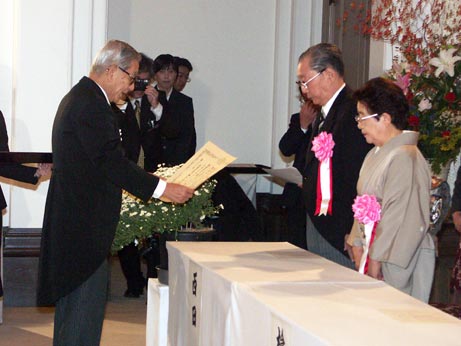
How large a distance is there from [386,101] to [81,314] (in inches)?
66.8

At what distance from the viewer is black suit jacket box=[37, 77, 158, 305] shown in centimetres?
443

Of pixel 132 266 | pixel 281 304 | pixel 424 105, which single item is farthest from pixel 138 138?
pixel 281 304

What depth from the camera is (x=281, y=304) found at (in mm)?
2947

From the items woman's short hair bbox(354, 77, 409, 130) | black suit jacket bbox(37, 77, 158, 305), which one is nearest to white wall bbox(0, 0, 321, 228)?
black suit jacket bbox(37, 77, 158, 305)

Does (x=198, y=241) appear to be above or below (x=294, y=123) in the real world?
below

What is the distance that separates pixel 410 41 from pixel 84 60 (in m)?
2.65

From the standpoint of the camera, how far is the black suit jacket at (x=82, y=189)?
4426mm

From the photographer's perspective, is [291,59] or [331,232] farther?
[291,59]

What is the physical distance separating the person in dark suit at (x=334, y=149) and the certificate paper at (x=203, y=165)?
679 millimetres

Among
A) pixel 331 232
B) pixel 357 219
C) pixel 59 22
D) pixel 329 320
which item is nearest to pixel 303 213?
pixel 59 22

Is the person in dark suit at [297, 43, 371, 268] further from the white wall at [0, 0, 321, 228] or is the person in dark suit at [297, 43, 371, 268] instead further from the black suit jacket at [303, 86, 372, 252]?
the white wall at [0, 0, 321, 228]

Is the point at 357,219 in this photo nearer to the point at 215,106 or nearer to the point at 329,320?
the point at 329,320

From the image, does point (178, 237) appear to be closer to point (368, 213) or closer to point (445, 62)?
point (368, 213)

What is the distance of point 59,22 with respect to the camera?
24.3 feet
